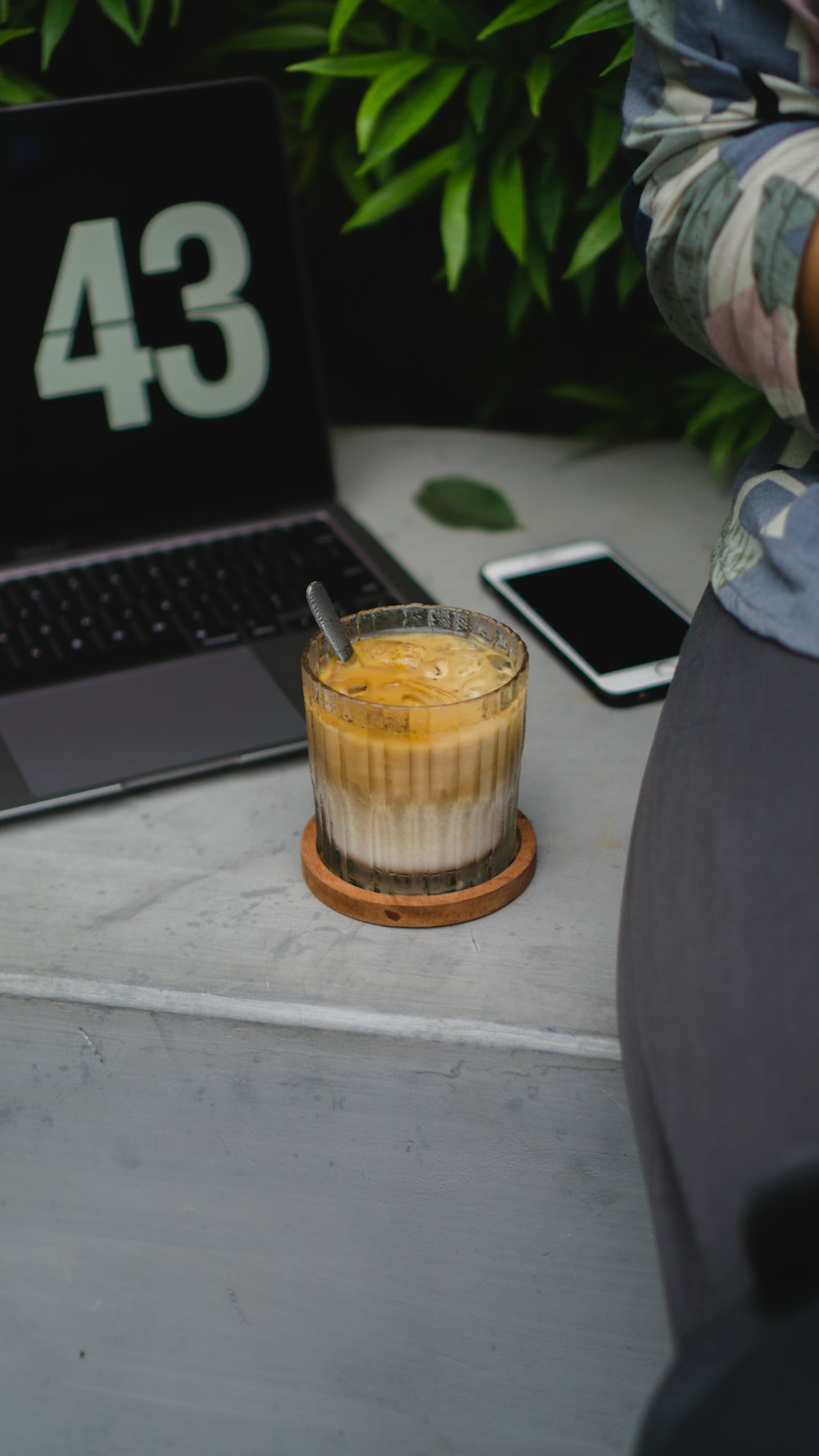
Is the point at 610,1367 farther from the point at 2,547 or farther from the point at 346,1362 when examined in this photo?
the point at 2,547

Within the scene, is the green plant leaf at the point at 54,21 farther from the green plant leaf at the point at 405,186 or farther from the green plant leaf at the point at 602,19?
the green plant leaf at the point at 602,19

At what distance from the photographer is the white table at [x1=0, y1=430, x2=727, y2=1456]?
583 mm

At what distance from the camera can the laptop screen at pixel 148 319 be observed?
34.6 inches

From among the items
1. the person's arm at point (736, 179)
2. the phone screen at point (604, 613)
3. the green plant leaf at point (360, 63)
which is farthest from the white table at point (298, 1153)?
the green plant leaf at point (360, 63)

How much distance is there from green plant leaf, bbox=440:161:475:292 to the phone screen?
0.81ft

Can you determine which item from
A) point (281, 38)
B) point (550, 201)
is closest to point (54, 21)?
point (281, 38)

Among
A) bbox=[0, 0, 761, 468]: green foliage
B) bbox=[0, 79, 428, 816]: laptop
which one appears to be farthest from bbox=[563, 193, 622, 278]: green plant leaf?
bbox=[0, 79, 428, 816]: laptop

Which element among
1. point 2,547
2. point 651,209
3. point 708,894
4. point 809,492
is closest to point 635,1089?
point 708,894

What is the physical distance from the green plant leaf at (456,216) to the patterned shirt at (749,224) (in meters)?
0.39

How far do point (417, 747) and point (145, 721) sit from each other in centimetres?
24

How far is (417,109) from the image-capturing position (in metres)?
0.94

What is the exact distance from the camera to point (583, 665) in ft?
2.61

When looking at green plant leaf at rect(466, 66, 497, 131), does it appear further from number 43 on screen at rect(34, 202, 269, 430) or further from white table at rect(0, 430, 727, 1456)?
white table at rect(0, 430, 727, 1456)

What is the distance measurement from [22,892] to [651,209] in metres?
0.44
